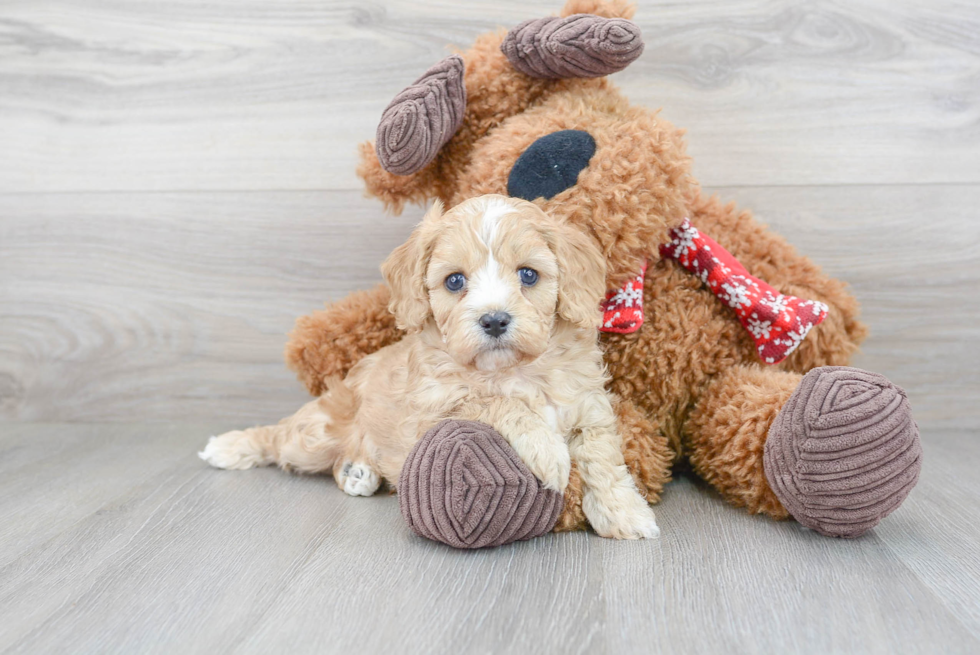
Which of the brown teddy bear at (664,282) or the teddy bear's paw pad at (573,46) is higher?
the teddy bear's paw pad at (573,46)

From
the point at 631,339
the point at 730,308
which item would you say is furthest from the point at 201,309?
the point at 730,308

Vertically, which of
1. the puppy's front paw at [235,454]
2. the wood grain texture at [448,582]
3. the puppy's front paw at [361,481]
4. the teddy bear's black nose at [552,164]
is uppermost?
the teddy bear's black nose at [552,164]

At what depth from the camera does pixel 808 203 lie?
2111 mm

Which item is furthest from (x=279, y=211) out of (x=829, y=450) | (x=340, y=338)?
(x=829, y=450)

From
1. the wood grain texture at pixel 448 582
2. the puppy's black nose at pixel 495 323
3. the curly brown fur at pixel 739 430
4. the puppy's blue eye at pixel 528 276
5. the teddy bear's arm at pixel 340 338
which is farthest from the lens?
the teddy bear's arm at pixel 340 338

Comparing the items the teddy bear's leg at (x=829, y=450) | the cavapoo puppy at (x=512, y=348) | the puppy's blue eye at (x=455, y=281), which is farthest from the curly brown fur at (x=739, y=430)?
the puppy's blue eye at (x=455, y=281)

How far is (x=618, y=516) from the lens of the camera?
1.39m

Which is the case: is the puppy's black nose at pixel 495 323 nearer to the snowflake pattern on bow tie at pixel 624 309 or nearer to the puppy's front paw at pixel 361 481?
the snowflake pattern on bow tie at pixel 624 309

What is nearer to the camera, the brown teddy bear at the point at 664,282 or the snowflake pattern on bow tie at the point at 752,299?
the brown teddy bear at the point at 664,282

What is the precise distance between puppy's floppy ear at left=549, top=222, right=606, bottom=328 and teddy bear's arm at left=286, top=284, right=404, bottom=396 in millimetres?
612

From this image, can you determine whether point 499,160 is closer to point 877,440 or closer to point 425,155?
point 425,155

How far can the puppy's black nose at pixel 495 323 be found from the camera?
1.25 m

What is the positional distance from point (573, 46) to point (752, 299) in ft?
2.09

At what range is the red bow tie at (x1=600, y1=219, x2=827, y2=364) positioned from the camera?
1581mm
